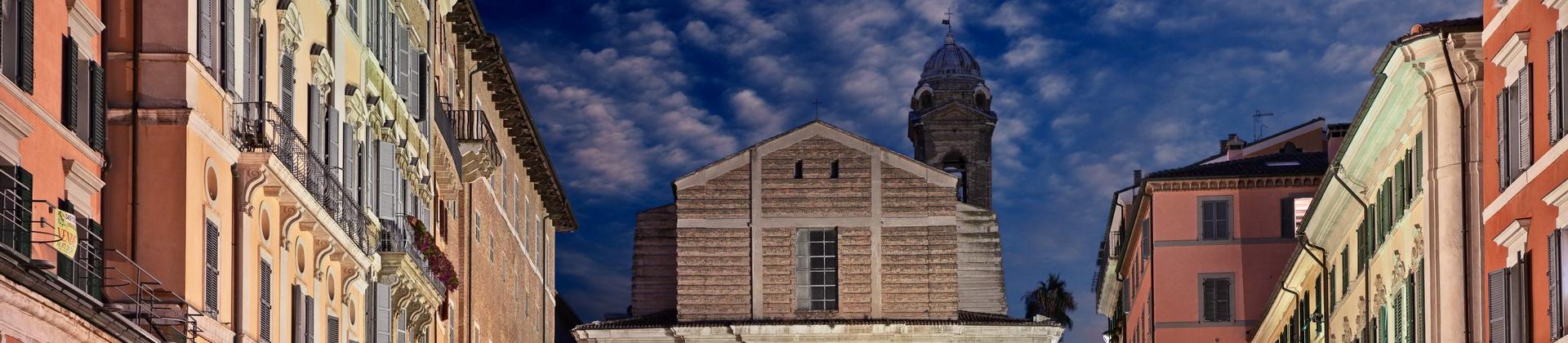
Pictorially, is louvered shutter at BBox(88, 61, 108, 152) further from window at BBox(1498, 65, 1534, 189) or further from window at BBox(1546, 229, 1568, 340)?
window at BBox(1498, 65, 1534, 189)

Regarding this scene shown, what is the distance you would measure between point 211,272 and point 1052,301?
310 ft

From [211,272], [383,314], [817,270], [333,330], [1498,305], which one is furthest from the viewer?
[817,270]

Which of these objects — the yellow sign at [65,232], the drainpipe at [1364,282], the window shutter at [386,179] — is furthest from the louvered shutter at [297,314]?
the drainpipe at [1364,282]

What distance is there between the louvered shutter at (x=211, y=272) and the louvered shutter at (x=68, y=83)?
3299 mm

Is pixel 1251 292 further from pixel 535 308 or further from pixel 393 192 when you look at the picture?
pixel 393 192

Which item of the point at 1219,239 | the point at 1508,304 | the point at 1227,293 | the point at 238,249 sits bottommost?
the point at 1508,304

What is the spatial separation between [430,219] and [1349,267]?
16.0m

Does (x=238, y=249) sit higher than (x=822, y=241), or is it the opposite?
(x=822, y=241)

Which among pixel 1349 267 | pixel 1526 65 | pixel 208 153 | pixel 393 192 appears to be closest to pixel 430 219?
pixel 393 192

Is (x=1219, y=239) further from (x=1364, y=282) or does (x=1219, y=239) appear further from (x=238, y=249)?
(x=238, y=249)

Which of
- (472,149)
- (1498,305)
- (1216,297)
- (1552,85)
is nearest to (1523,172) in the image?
(1552,85)

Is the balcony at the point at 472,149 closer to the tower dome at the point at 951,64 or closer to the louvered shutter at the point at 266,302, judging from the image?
the louvered shutter at the point at 266,302

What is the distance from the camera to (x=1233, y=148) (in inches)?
2911

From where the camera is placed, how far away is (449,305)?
4672 centimetres
